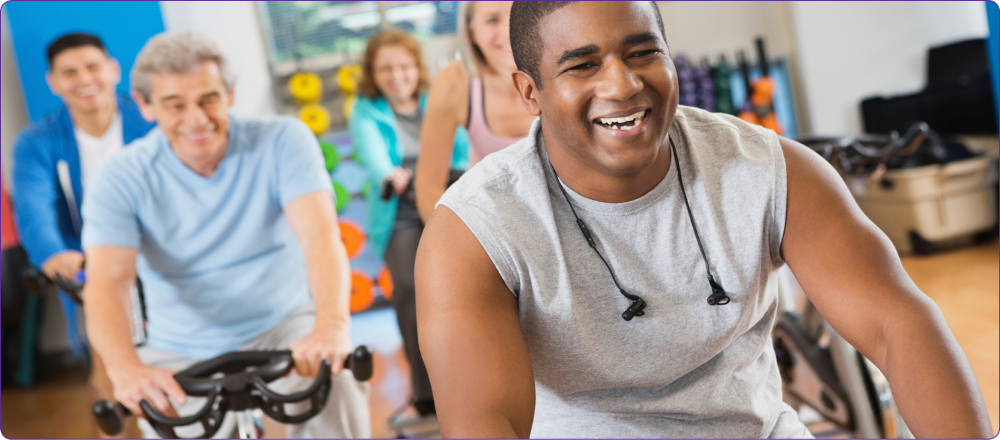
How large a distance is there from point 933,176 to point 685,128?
4.28 feet

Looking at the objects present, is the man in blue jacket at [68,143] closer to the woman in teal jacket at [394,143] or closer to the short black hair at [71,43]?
the short black hair at [71,43]

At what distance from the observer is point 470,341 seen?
0.96 meters

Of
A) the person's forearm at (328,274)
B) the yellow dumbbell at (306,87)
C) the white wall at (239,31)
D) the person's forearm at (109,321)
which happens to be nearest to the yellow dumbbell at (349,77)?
the yellow dumbbell at (306,87)

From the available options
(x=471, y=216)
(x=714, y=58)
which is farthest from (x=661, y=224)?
(x=714, y=58)

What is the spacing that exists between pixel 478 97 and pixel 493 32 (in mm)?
139

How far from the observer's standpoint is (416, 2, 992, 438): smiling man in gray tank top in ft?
3.18

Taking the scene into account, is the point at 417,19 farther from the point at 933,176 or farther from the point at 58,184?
the point at 933,176

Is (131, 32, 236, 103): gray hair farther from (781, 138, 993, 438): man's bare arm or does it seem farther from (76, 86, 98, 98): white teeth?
(781, 138, 993, 438): man's bare arm

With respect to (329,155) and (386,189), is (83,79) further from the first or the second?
(386,189)

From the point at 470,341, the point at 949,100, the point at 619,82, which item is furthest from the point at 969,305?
the point at 470,341

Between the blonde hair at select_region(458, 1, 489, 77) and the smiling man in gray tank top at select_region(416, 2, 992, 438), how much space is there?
0.62m

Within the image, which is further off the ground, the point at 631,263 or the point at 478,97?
the point at 478,97

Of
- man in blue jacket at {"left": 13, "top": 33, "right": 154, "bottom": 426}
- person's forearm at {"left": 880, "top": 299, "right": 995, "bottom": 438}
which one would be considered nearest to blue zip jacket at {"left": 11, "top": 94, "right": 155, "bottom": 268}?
man in blue jacket at {"left": 13, "top": 33, "right": 154, "bottom": 426}

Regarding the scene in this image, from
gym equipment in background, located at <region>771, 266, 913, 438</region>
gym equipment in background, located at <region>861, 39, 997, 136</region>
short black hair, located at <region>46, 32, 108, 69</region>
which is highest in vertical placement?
short black hair, located at <region>46, 32, 108, 69</region>
